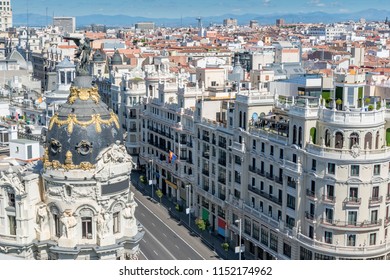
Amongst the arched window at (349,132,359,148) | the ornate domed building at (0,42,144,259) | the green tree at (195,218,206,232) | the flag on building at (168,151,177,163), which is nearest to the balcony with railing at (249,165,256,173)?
the green tree at (195,218,206,232)

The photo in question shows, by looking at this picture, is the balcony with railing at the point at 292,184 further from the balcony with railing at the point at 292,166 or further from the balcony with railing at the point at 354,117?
the balcony with railing at the point at 354,117

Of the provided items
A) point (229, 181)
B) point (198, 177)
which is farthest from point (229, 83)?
point (229, 181)

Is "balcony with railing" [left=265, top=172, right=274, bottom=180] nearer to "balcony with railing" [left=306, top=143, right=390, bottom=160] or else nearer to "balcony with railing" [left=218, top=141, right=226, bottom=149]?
"balcony with railing" [left=306, top=143, right=390, bottom=160]

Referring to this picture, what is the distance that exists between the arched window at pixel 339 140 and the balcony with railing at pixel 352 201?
3.41 m

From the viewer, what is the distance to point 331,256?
143ft

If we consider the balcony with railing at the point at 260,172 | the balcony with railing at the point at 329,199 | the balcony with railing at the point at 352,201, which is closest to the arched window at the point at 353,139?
the balcony with railing at the point at 352,201

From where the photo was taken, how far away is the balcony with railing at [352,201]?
1684 inches

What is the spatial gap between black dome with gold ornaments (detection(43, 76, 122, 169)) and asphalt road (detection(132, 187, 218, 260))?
1804cm

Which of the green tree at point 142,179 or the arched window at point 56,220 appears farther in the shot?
the green tree at point 142,179

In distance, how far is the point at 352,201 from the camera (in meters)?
42.9

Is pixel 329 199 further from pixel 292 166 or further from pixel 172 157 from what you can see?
pixel 172 157

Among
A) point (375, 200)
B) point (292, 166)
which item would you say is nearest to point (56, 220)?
point (292, 166)

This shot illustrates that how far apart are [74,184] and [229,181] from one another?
27.0 meters

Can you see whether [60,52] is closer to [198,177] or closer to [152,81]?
[152,81]
